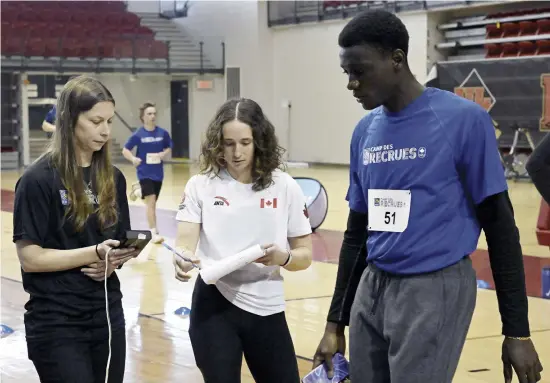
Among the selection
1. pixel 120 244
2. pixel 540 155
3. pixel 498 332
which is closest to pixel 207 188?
pixel 120 244

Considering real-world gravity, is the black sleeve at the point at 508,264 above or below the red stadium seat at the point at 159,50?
below

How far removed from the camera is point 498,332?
22.2ft

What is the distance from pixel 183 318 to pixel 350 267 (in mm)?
4560

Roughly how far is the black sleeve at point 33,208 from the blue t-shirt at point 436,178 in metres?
1.30

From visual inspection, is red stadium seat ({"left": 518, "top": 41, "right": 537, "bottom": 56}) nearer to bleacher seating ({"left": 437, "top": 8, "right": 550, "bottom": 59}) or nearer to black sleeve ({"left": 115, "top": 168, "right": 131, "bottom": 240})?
bleacher seating ({"left": 437, "top": 8, "right": 550, "bottom": 59})

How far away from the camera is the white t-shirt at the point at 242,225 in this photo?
359 cm

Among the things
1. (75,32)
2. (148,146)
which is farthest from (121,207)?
(75,32)

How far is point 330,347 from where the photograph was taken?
301 cm

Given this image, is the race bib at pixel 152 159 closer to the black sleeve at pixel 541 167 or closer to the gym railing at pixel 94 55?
the black sleeve at pixel 541 167

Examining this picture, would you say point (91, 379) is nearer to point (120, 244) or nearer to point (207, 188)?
point (120, 244)

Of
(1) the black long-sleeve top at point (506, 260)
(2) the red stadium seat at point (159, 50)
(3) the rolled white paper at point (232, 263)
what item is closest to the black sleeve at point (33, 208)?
(3) the rolled white paper at point (232, 263)

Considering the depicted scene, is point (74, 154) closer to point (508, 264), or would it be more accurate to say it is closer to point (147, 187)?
point (508, 264)

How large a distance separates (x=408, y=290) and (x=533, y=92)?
19.3m

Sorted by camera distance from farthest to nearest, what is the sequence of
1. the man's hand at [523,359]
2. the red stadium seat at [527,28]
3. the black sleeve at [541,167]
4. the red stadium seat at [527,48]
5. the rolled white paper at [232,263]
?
the red stadium seat at [527,28], the red stadium seat at [527,48], the black sleeve at [541,167], the rolled white paper at [232,263], the man's hand at [523,359]
